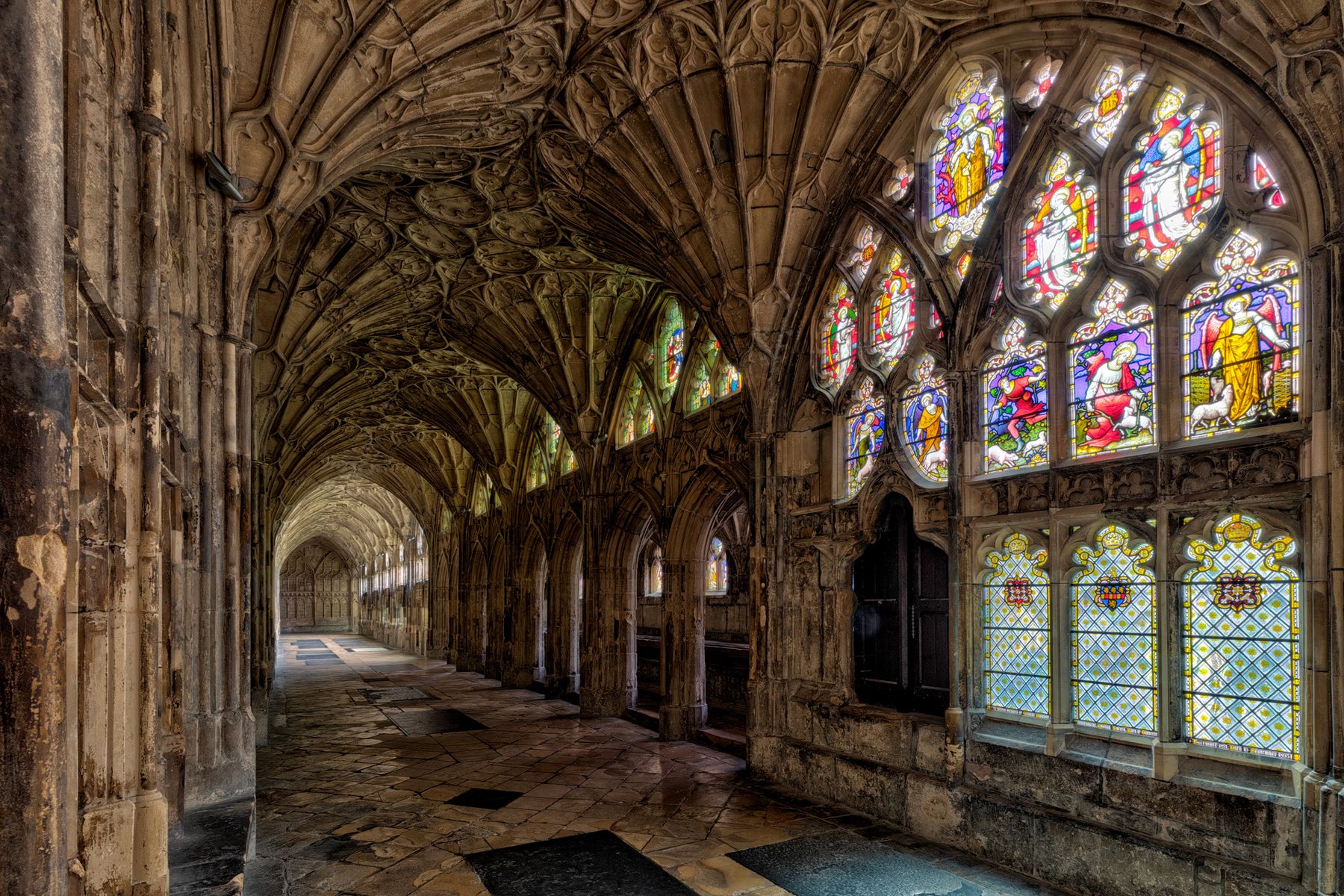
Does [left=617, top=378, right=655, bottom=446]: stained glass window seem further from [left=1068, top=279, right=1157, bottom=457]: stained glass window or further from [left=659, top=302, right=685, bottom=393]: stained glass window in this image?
[left=1068, top=279, right=1157, bottom=457]: stained glass window

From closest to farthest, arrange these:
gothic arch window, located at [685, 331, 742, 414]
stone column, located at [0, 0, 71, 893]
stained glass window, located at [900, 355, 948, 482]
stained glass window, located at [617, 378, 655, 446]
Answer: stone column, located at [0, 0, 71, 893], stained glass window, located at [900, 355, 948, 482], gothic arch window, located at [685, 331, 742, 414], stained glass window, located at [617, 378, 655, 446]

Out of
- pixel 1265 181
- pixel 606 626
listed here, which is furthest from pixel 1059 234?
pixel 606 626

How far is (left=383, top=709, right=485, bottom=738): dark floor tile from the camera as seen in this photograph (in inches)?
502

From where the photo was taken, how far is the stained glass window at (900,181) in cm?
815

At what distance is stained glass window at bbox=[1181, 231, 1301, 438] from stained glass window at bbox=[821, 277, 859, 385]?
3.52 m

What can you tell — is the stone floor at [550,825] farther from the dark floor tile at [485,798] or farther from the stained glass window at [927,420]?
the stained glass window at [927,420]

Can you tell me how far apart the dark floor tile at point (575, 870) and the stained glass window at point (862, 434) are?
13.2 ft

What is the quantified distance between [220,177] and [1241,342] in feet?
23.4

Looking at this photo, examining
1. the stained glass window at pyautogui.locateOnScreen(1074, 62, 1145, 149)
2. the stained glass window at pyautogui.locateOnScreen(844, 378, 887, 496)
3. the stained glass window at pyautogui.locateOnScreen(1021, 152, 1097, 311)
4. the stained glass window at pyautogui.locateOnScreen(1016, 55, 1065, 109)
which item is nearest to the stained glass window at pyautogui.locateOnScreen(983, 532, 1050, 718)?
the stained glass window at pyautogui.locateOnScreen(844, 378, 887, 496)

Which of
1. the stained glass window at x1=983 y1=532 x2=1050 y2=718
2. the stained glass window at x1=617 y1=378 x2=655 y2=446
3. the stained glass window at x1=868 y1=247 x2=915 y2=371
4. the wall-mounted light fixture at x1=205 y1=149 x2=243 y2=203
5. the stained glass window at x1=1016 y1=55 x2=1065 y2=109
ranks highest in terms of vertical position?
the stained glass window at x1=1016 y1=55 x2=1065 y2=109

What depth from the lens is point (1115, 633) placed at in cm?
591

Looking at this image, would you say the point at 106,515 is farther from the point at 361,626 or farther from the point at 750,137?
the point at 361,626

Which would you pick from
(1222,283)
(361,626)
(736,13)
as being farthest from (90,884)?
(361,626)

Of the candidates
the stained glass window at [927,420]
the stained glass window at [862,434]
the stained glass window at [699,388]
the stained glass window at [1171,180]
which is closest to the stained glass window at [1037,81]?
the stained glass window at [1171,180]
